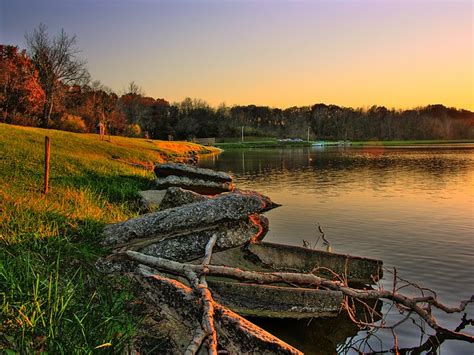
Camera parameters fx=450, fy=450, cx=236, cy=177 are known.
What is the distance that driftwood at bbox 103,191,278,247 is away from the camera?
8.55 meters

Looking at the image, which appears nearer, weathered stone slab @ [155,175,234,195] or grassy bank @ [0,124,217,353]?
grassy bank @ [0,124,217,353]

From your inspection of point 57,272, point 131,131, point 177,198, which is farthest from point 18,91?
point 57,272

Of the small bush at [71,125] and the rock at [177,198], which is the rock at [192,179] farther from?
the small bush at [71,125]

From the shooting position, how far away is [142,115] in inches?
4377

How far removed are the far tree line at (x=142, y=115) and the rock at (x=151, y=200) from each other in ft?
126

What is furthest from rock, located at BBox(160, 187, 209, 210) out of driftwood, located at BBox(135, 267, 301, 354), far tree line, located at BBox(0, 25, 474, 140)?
far tree line, located at BBox(0, 25, 474, 140)

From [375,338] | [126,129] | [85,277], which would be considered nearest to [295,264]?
[375,338]

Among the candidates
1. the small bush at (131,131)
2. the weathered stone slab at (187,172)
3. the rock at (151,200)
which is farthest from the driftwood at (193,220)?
the small bush at (131,131)

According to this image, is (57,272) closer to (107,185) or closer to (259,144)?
(107,185)

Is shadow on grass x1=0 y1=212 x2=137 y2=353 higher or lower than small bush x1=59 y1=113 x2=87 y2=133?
lower

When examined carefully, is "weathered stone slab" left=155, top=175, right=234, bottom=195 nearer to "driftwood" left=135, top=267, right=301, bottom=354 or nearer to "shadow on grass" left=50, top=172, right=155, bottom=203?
"shadow on grass" left=50, top=172, right=155, bottom=203

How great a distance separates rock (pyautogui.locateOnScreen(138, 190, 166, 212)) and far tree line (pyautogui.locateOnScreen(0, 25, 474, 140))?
126 ft

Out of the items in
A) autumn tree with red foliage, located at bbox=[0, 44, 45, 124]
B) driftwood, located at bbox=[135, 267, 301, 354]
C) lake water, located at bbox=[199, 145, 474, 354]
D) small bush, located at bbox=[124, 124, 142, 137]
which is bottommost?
lake water, located at bbox=[199, 145, 474, 354]

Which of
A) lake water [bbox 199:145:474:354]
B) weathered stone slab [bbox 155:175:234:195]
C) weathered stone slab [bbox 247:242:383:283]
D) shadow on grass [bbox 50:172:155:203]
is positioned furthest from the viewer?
weathered stone slab [bbox 155:175:234:195]
